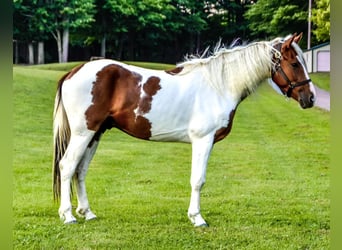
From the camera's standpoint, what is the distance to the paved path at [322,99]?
288 cm

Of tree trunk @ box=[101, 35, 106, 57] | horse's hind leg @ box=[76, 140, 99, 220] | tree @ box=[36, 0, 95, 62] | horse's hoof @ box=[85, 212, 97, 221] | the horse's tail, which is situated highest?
tree @ box=[36, 0, 95, 62]

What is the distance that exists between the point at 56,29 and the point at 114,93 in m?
0.79

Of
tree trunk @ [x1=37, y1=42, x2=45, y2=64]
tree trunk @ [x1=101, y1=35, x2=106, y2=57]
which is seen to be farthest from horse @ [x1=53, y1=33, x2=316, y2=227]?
tree trunk @ [x1=37, y1=42, x2=45, y2=64]

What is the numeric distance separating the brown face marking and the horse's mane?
316 mm

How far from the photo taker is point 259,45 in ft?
9.07

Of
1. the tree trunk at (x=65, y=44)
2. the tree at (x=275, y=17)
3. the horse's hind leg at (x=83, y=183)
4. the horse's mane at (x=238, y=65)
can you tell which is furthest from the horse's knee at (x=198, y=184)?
the tree trunk at (x=65, y=44)

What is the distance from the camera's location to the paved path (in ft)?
9.46

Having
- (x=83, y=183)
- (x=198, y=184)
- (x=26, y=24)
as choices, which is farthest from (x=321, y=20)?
(x=26, y=24)

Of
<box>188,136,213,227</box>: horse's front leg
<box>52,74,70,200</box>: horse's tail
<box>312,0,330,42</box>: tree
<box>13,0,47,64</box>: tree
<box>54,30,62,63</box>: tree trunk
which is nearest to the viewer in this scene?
<box>188,136,213,227</box>: horse's front leg

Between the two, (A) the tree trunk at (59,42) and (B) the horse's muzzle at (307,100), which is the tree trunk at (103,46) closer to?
(A) the tree trunk at (59,42)

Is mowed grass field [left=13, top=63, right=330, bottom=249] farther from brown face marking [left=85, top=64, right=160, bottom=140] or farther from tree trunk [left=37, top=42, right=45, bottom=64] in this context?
brown face marking [left=85, top=64, right=160, bottom=140]

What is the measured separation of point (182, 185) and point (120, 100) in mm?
919

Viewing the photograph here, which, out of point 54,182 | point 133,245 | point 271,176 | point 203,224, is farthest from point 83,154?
point 271,176

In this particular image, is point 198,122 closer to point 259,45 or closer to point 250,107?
point 259,45
